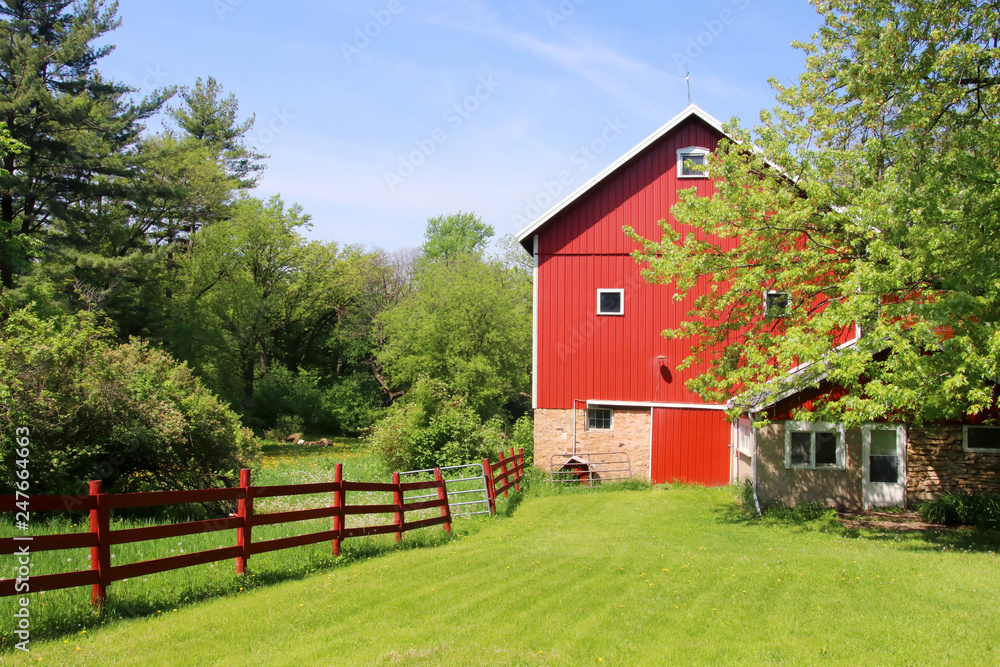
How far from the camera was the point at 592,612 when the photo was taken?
23.2ft

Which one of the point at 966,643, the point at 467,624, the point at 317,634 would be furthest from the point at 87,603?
the point at 966,643

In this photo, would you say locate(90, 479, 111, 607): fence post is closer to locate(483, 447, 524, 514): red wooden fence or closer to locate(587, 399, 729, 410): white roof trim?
locate(483, 447, 524, 514): red wooden fence

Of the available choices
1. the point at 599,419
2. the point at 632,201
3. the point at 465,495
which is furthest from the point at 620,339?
the point at 465,495

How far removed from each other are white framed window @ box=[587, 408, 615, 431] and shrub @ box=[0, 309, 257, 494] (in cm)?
1003

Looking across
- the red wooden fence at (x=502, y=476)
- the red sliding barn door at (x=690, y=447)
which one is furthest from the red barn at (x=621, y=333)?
the red wooden fence at (x=502, y=476)

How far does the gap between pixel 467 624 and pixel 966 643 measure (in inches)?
173

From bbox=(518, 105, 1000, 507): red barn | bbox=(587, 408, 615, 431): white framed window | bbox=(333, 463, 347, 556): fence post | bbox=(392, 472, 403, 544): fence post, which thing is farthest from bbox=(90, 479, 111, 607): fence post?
bbox=(587, 408, 615, 431): white framed window

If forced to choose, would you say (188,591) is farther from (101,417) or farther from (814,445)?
(814,445)

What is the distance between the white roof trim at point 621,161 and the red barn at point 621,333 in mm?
31

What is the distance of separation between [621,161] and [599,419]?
24.9ft

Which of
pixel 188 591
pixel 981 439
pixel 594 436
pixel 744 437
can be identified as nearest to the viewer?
pixel 188 591

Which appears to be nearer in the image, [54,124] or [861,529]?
[861,529]

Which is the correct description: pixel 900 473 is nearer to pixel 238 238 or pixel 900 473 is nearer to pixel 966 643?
pixel 966 643

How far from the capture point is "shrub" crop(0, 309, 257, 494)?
12070 millimetres
